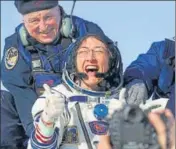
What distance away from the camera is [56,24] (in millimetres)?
4387

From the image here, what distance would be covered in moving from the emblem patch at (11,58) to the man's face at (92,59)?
110 cm

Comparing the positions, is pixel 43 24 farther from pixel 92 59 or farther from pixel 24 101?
pixel 92 59

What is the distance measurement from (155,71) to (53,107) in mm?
1038

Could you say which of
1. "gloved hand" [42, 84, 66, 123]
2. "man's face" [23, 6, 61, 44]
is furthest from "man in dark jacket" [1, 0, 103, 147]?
"gloved hand" [42, 84, 66, 123]

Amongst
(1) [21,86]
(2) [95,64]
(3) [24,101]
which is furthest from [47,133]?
(1) [21,86]

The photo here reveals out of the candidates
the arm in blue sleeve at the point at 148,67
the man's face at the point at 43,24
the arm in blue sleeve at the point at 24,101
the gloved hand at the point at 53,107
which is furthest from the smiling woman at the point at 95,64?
the man's face at the point at 43,24

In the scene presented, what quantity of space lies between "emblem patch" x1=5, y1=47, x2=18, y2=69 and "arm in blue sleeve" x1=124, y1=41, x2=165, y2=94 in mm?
887

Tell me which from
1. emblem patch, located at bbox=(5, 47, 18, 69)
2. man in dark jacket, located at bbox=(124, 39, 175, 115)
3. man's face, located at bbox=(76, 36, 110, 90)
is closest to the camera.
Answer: man's face, located at bbox=(76, 36, 110, 90)

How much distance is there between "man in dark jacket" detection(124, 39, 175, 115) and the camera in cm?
348

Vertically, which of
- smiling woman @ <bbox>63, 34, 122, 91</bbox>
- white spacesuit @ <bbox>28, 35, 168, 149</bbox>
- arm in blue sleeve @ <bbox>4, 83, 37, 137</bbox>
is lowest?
arm in blue sleeve @ <bbox>4, 83, 37, 137</bbox>

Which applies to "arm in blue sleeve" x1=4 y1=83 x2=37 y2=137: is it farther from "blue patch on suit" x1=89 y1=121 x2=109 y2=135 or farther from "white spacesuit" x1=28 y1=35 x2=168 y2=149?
"blue patch on suit" x1=89 y1=121 x2=109 y2=135

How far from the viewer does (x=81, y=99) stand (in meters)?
3.07

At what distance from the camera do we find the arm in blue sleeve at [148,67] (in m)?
3.52

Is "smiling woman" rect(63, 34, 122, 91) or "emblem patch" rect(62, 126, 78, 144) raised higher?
"smiling woman" rect(63, 34, 122, 91)
